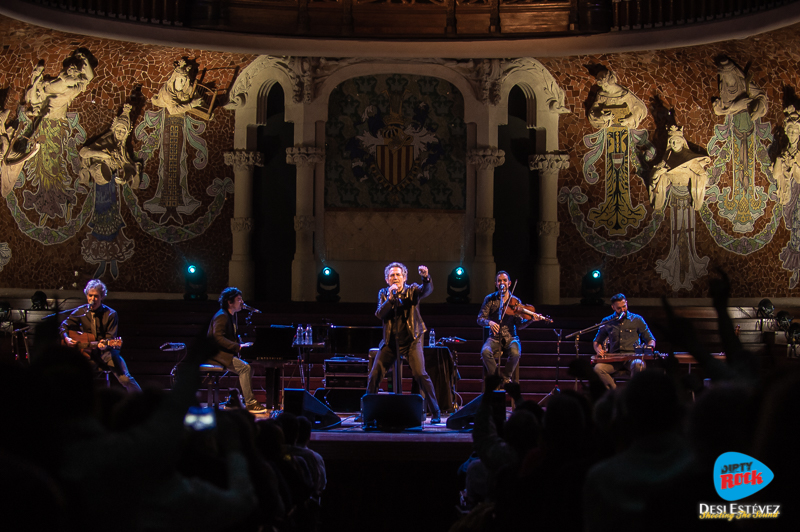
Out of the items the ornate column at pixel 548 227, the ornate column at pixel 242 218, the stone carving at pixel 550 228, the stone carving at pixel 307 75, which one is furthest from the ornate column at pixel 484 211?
the ornate column at pixel 242 218

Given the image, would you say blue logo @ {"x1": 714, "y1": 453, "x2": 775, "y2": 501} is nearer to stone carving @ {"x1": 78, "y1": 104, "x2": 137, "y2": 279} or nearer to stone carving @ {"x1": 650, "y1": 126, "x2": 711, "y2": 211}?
stone carving @ {"x1": 650, "y1": 126, "x2": 711, "y2": 211}

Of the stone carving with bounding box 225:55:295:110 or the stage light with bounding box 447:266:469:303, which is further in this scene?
the stone carving with bounding box 225:55:295:110

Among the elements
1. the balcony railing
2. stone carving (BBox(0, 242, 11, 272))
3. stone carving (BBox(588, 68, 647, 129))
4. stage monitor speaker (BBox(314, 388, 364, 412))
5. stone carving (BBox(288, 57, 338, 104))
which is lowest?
stage monitor speaker (BBox(314, 388, 364, 412))

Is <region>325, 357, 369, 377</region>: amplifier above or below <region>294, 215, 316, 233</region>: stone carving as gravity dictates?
below

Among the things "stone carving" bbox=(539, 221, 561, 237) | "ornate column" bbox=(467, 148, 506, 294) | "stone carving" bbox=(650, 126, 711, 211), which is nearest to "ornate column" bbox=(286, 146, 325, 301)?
"ornate column" bbox=(467, 148, 506, 294)

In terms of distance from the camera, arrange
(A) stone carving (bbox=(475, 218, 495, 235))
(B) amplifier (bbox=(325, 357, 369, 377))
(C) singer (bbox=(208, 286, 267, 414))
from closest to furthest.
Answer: (C) singer (bbox=(208, 286, 267, 414))
(B) amplifier (bbox=(325, 357, 369, 377))
(A) stone carving (bbox=(475, 218, 495, 235))

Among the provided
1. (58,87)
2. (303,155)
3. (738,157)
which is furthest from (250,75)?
(738,157)

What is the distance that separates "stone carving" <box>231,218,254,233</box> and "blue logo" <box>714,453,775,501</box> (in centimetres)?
1120

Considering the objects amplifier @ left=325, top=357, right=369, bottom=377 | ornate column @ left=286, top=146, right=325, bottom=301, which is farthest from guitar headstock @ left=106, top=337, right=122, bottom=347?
ornate column @ left=286, top=146, right=325, bottom=301

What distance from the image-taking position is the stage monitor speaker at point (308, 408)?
6.57 meters

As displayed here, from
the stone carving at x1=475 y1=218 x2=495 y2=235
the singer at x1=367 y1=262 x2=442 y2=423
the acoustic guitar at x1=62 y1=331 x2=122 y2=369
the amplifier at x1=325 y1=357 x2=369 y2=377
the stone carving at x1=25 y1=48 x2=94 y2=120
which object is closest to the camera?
the singer at x1=367 y1=262 x2=442 y2=423

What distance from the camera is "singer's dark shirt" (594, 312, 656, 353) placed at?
870 centimetres

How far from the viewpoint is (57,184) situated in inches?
489

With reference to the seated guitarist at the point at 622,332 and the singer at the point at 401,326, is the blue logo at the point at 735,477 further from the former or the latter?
the seated guitarist at the point at 622,332
